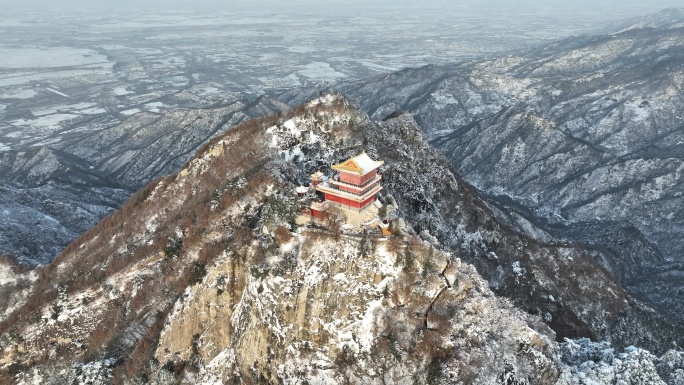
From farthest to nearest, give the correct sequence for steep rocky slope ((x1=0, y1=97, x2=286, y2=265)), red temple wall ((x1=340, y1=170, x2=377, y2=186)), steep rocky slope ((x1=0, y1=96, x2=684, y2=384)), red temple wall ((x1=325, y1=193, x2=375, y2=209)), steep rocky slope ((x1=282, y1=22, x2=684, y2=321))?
steep rocky slope ((x1=282, y1=22, x2=684, y2=321)) < steep rocky slope ((x1=0, y1=97, x2=286, y2=265)) < red temple wall ((x1=325, y1=193, x2=375, y2=209)) < red temple wall ((x1=340, y1=170, x2=377, y2=186)) < steep rocky slope ((x1=0, y1=96, x2=684, y2=384))

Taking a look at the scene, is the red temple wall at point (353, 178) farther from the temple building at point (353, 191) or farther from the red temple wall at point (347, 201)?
the red temple wall at point (347, 201)

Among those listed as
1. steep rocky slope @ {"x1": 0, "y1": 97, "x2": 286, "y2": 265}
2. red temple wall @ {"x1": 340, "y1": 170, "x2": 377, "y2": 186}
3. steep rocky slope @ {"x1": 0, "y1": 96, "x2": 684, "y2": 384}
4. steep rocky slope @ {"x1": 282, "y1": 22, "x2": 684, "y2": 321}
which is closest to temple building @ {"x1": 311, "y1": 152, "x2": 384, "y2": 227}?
red temple wall @ {"x1": 340, "y1": 170, "x2": 377, "y2": 186}

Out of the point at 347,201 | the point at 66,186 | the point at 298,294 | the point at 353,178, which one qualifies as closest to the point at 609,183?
the point at 347,201

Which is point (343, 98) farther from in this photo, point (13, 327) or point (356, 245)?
point (13, 327)

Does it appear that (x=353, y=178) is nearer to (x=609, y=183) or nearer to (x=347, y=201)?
(x=347, y=201)

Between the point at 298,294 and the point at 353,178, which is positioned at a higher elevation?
the point at 353,178

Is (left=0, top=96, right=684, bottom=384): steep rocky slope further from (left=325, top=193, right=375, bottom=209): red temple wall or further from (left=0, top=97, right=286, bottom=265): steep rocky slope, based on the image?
(left=0, top=97, right=286, bottom=265): steep rocky slope

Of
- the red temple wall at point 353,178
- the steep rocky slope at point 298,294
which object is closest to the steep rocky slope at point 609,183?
the steep rocky slope at point 298,294
